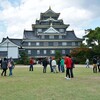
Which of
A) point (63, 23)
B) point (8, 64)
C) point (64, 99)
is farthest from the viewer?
point (63, 23)

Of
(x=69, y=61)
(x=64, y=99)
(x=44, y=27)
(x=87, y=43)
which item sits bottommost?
(x=64, y=99)

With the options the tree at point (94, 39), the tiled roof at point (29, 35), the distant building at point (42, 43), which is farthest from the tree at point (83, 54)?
the tiled roof at point (29, 35)

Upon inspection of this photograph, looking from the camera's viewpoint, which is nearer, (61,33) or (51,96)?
(51,96)

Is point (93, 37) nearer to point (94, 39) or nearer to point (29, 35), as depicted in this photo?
point (94, 39)

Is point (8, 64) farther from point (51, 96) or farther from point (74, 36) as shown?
point (74, 36)

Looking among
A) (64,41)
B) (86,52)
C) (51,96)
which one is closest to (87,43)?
(86,52)

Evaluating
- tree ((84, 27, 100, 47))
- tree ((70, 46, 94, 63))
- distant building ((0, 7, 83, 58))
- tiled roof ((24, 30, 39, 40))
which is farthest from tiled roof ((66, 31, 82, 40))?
tree ((84, 27, 100, 47))

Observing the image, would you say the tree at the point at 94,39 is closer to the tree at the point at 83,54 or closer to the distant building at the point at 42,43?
the tree at the point at 83,54

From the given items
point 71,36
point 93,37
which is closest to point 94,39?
point 93,37

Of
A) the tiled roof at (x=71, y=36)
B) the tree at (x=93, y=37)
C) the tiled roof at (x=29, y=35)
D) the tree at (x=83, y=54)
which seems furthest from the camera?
the tiled roof at (x=71, y=36)

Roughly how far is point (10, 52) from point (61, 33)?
1588 centimetres

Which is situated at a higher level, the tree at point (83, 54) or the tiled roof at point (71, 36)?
the tiled roof at point (71, 36)

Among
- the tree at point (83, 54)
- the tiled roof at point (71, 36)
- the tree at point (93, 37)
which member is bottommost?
the tree at point (83, 54)

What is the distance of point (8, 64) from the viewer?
2523 centimetres
